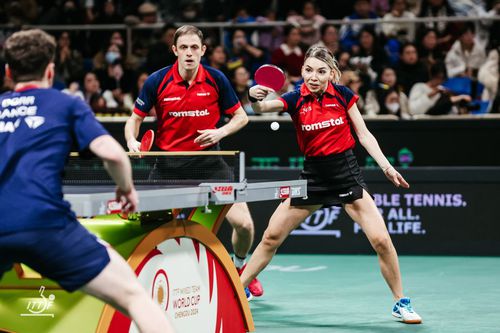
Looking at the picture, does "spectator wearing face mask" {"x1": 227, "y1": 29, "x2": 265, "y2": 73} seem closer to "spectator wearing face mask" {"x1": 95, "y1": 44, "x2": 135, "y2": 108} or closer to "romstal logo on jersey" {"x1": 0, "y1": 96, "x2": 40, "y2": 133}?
"spectator wearing face mask" {"x1": 95, "y1": 44, "x2": 135, "y2": 108}

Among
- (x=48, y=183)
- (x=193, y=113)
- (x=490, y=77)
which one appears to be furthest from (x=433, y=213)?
(x=48, y=183)

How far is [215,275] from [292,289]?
2863 mm

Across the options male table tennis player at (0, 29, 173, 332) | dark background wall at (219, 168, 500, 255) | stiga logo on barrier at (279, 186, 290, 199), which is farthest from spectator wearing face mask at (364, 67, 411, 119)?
male table tennis player at (0, 29, 173, 332)

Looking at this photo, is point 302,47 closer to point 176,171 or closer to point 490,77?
point 490,77

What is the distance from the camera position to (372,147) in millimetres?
7207

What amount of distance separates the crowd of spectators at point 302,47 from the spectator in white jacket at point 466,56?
14 millimetres

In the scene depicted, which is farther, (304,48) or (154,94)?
(304,48)

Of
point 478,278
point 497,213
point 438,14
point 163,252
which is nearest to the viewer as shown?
point 163,252

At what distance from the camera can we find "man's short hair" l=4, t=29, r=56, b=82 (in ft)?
13.5

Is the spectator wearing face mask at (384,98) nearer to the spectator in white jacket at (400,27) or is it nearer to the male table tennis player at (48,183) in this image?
the spectator in white jacket at (400,27)

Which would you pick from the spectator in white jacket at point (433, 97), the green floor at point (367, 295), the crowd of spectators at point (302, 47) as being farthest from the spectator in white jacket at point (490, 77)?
the green floor at point (367, 295)

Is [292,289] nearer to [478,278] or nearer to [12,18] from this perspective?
[478,278]

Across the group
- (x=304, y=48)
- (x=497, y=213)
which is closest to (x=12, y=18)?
(x=304, y=48)

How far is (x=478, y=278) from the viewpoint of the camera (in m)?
9.55
